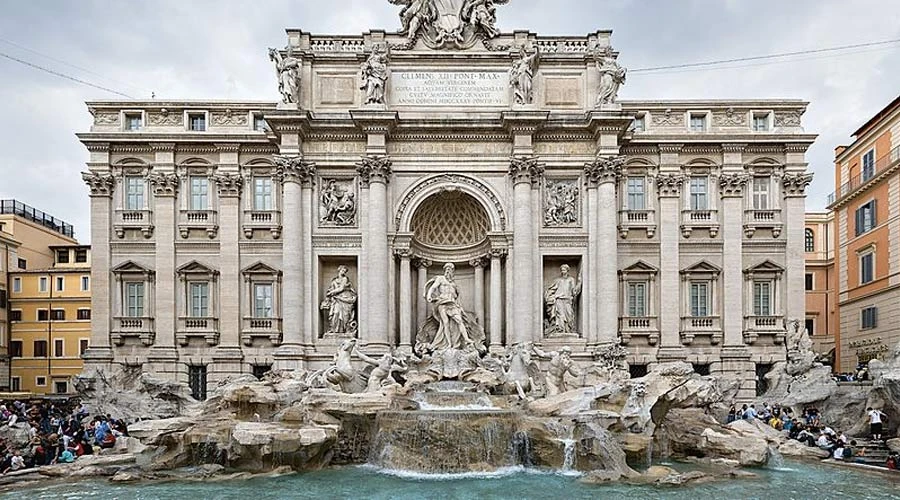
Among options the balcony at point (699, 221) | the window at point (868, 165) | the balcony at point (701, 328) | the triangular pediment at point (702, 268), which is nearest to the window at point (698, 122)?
the balcony at point (699, 221)

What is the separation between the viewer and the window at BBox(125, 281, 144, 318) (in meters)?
26.1

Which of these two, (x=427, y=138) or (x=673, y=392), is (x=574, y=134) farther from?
(x=673, y=392)

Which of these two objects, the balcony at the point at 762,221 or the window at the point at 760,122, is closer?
the balcony at the point at 762,221

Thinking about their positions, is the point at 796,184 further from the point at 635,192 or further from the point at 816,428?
the point at 816,428

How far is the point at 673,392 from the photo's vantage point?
18375 mm

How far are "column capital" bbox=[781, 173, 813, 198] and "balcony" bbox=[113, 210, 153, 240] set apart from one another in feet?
88.8

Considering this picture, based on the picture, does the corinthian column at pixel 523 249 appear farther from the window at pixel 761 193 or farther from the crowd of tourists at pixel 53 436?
the crowd of tourists at pixel 53 436

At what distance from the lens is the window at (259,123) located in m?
26.3

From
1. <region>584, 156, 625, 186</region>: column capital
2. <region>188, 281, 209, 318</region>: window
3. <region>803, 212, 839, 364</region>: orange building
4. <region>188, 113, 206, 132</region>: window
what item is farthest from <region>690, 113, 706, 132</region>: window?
<region>188, 281, 209, 318</region>: window

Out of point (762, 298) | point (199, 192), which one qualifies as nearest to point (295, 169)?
point (199, 192)

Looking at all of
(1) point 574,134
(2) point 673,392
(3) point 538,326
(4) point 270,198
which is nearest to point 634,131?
(1) point 574,134

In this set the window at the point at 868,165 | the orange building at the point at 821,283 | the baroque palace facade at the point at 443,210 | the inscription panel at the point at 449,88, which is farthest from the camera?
the orange building at the point at 821,283

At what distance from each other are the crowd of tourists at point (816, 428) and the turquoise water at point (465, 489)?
6.45 feet

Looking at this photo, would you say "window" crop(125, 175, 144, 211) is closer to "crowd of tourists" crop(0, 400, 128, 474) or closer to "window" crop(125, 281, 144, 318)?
"window" crop(125, 281, 144, 318)
